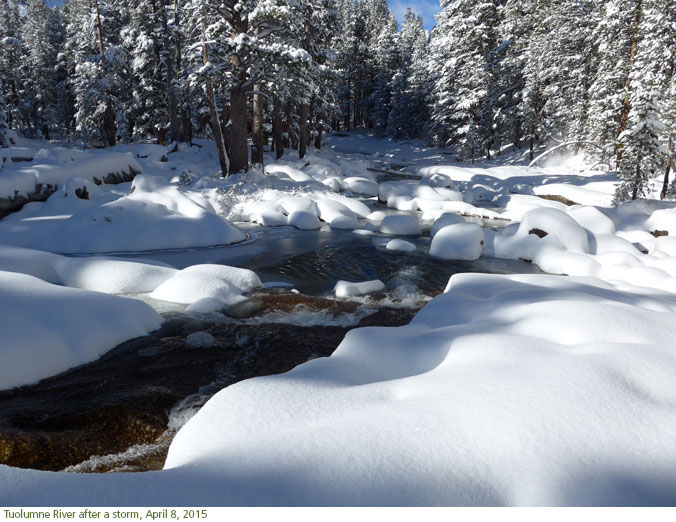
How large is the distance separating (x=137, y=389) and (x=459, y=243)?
840 cm

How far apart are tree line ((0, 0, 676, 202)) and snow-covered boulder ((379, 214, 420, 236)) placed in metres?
5.40

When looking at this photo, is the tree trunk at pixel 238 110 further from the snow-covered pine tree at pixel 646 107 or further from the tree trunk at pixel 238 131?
the snow-covered pine tree at pixel 646 107

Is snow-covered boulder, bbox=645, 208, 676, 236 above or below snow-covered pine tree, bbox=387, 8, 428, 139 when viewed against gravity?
below

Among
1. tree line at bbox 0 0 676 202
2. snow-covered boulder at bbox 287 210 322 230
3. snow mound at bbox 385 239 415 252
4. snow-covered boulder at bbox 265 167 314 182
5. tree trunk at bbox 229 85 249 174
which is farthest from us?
snow-covered boulder at bbox 265 167 314 182

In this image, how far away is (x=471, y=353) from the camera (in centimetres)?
334

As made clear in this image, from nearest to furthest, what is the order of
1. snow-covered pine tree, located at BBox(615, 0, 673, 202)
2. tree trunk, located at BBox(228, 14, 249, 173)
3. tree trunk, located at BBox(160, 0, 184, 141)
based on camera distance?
snow-covered pine tree, located at BBox(615, 0, 673, 202)
tree trunk, located at BBox(228, 14, 249, 173)
tree trunk, located at BBox(160, 0, 184, 141)

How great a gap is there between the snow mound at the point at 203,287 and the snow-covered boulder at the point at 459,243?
5398 millimetres

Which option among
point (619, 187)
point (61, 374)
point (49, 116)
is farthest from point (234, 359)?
point (49, 116)

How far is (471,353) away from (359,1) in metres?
63.5

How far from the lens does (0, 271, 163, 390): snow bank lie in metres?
4.06

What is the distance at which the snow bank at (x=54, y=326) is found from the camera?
406cm

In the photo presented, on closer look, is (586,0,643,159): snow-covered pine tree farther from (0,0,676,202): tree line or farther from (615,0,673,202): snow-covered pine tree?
(615,0,673,202): snow-covered pine tree

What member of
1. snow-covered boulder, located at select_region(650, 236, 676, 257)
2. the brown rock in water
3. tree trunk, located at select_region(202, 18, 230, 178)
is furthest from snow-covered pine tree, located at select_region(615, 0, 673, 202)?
tree trunk, located at select_region(202, 18, 230, 178)

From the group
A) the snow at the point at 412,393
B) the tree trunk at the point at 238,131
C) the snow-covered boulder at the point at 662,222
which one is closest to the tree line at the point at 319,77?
the tree trunk at the point at 238,131
